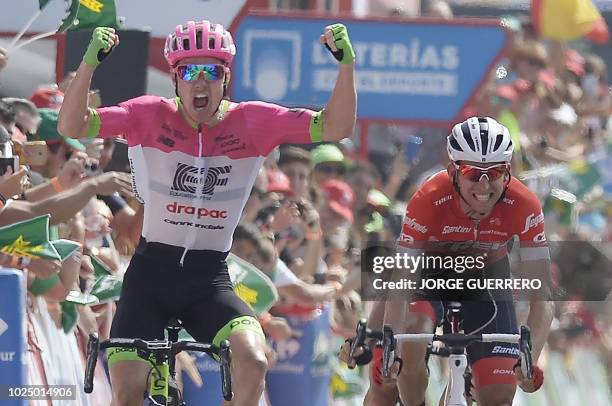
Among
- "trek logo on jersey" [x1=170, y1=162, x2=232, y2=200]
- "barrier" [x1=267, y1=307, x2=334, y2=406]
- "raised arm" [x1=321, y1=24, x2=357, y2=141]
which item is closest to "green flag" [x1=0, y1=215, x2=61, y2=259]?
"trek logo on jersey" [x1=170, y1=162, x2=232, y2=200]

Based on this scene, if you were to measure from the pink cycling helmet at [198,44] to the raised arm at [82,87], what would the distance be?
347 mm

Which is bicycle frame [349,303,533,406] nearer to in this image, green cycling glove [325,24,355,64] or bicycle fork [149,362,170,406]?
bicycle fork [149,362,170,406]

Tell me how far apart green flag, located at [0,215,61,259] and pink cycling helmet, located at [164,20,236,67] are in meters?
1.12

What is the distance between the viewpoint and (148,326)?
8789 mm

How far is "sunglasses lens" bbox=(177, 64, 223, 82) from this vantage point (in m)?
8.95

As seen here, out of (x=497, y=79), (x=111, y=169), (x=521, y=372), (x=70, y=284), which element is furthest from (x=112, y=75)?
(x=497, y=79)

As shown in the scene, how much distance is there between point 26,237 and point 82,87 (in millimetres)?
1033

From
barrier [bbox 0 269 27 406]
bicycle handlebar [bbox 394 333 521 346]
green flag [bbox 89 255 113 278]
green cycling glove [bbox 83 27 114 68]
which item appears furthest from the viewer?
green flag [bbox 89 255 113 278]

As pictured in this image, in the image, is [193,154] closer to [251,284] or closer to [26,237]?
[26,237]

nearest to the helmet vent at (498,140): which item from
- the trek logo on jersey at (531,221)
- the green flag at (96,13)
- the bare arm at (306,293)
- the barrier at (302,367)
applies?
the trek logo on jersey at (531,221)

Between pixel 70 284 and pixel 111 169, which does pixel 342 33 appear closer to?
pixel 70 284

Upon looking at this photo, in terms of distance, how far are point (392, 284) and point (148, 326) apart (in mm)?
1395

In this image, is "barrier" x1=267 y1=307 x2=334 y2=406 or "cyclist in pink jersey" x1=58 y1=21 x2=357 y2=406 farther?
"barrier" x1=267 y1=307 x2=334 y2=406

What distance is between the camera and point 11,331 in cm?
915
